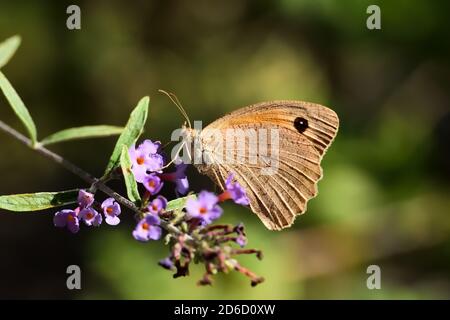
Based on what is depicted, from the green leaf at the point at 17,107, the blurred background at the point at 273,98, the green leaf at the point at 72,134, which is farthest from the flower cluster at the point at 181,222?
A: the blurred background at the point at 273,98

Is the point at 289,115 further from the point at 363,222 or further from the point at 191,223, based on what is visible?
the point at 363,222

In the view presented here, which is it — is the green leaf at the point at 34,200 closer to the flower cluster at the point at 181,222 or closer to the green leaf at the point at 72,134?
the flower cluster at the point at 181,222

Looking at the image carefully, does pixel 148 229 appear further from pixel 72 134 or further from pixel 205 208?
pixel 72 134

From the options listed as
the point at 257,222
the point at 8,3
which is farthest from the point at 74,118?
the point at 257,222

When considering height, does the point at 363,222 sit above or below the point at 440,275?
above

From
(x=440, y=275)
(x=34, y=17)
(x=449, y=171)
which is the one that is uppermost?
(x=34, y=17)
